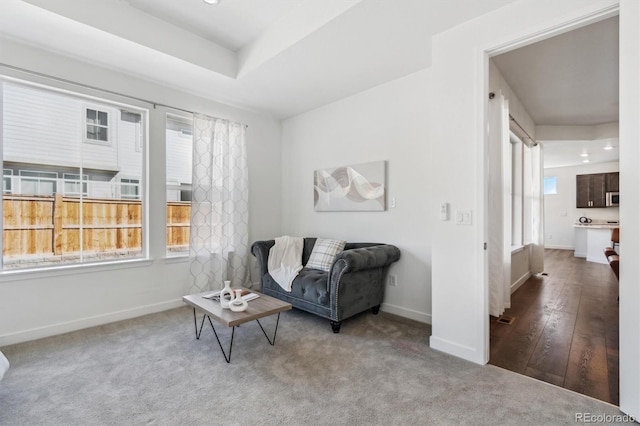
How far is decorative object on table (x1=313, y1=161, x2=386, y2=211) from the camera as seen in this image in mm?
3570

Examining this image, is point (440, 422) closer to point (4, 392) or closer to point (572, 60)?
point (4, 392)

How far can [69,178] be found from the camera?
3.07 meters

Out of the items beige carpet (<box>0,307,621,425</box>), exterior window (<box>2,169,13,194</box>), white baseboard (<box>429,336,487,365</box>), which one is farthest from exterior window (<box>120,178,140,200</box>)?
white baseboard (<box>429,336,487,365</box>)

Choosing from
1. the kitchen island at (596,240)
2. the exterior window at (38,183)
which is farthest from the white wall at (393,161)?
the kitchen island at (596,240)

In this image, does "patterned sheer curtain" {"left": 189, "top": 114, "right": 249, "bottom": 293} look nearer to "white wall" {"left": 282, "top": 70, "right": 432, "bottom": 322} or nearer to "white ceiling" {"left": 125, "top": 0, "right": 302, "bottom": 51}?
"white wall" {"left": 282, "top": 70, "right": 432, "bottom": 322}

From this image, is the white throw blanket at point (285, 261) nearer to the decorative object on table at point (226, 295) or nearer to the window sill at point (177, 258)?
the decorative object on table at point (226, 295)

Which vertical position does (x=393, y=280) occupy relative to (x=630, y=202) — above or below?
below

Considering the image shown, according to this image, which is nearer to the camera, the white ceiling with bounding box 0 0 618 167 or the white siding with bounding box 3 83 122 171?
the white ceiling with bounding box 0 0 618 167

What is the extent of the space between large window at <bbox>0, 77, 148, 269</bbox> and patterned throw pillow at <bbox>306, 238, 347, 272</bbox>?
1975 millimetres

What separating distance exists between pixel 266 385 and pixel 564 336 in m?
2.69

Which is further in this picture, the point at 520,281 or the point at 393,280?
the point at 520,281

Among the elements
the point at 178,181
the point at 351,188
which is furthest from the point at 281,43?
the point at 178,181

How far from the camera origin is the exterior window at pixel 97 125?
10.4 ft

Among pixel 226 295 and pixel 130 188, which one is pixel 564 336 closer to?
pixel 226 295
